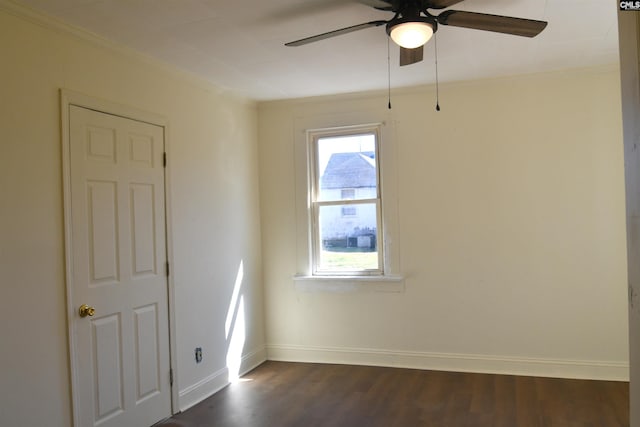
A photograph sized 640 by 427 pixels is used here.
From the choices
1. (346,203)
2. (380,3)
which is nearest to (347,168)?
(346,203)

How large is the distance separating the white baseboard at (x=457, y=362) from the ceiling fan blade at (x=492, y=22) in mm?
2863

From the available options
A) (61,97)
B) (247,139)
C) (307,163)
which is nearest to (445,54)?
(307,163)

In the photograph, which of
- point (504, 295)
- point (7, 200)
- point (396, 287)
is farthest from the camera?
point (396, 287)

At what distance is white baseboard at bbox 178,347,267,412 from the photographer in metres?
3.78

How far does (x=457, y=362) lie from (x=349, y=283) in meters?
1.18

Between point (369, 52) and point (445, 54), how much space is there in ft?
1.85

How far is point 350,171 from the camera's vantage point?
15.8 feet

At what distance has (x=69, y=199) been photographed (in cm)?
283

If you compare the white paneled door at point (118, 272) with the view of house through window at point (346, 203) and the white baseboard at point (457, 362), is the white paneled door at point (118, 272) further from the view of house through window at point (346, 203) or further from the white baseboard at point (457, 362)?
the view of house through window at point (346, 203)

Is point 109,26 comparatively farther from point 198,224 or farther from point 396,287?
point 396,287

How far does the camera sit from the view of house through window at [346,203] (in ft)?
15.6

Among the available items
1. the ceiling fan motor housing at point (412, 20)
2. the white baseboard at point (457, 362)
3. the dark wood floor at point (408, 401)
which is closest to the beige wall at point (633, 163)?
the ceiling fan motor housing at point (412, 20)

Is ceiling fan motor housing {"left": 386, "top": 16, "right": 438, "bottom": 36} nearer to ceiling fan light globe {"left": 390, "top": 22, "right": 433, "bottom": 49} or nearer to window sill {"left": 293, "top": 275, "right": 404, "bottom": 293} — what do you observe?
ceiling fan light globe {"left": 390, "top": 22, "right": 433, "bottom": 49}

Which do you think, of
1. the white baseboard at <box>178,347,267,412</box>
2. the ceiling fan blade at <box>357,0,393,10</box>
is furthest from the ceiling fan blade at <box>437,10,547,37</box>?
the white baseboard at <box>178,347,267,412</box>
